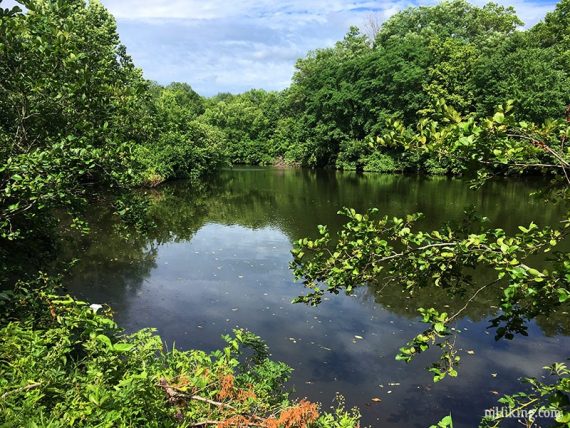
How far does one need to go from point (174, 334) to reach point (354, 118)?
1903 inches

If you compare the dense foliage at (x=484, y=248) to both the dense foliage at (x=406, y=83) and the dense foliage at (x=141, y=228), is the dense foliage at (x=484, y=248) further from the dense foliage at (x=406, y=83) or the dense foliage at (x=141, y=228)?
the dense foliage at (x=406, y=83)

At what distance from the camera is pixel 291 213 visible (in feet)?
84.5

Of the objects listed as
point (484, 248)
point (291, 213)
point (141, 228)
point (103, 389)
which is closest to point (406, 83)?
point (291, 213)

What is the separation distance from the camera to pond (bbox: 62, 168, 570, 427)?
26.1ft

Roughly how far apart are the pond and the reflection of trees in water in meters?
Answer: 0.09

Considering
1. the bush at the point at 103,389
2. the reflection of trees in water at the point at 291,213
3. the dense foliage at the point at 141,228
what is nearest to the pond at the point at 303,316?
the reflection of trees in water at the point at 291,213

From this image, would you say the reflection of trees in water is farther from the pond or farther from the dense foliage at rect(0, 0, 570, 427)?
the dense foliage at rect(0, 0, 570, 427)

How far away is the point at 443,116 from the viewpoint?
3.33 metres

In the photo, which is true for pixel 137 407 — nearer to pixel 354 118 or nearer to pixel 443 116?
pixel 443 116

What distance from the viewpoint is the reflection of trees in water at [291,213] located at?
12336 millimetres

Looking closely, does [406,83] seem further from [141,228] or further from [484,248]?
[484,248]

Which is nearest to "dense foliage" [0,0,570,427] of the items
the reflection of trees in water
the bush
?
the bush

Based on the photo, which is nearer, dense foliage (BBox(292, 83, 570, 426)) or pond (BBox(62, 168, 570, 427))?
dense foliage (BBox(292, 83, 570, 426))

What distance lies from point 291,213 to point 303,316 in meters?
14.8
